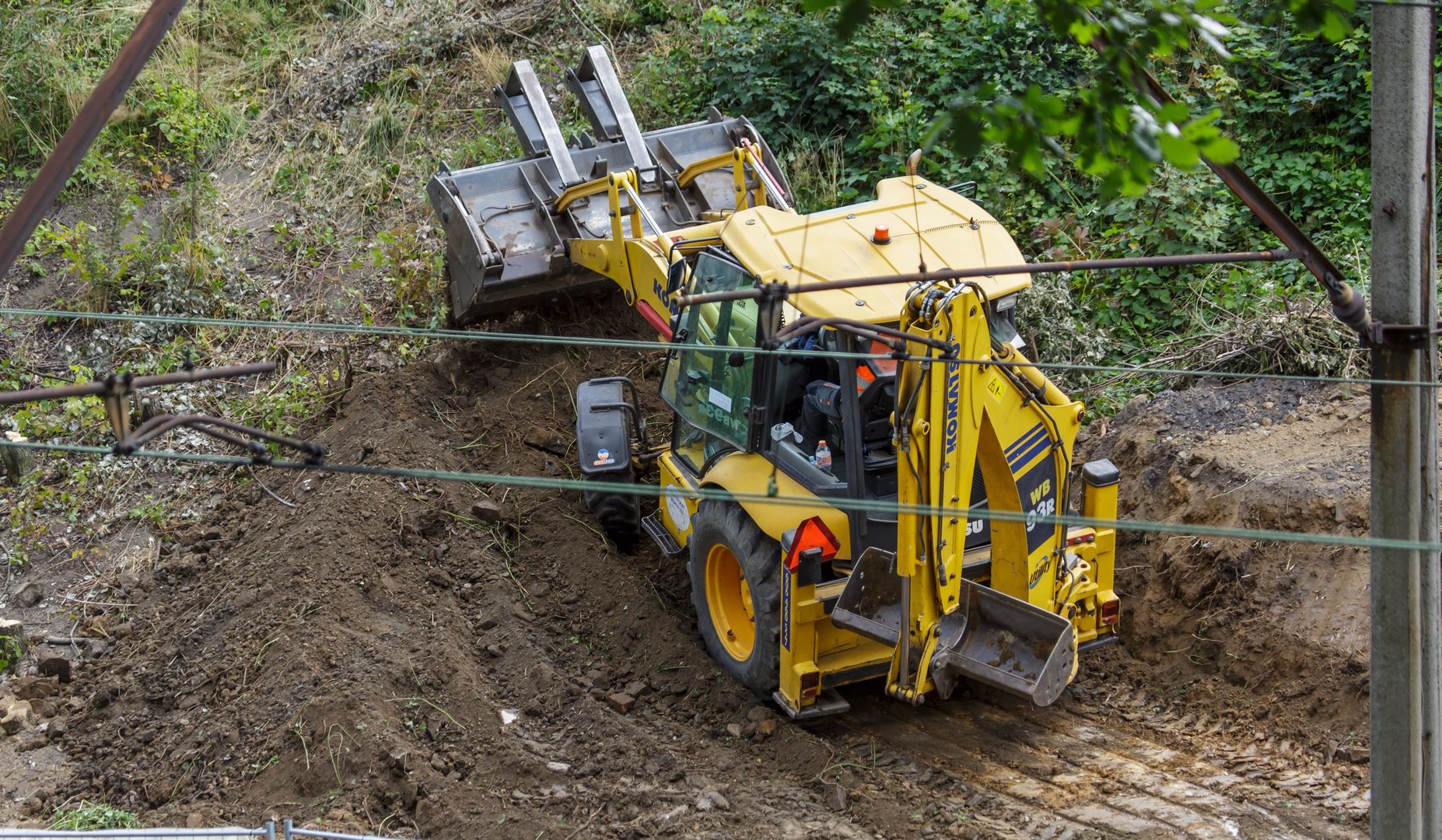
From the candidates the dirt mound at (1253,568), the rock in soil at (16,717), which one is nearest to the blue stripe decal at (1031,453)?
the dirt mound at (1253,568)

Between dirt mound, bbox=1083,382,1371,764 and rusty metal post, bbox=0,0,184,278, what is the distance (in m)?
5.55

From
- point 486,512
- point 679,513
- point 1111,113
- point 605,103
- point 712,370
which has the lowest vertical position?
point 486,512

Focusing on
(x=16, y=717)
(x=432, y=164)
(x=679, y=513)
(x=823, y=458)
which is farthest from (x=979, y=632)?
(x=432, y=164)

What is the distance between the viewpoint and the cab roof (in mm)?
6211

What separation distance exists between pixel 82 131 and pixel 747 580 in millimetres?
3724

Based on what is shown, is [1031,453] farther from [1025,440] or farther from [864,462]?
[864,462]

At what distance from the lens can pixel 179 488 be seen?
9.91m

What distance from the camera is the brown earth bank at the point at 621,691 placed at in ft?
20.3

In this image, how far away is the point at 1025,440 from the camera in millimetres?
6145

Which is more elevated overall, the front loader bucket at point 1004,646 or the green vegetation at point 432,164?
the green vegetation at point 432,164

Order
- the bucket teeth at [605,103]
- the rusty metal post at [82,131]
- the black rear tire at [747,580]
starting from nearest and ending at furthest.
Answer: the rusty metal post at [82,131]
the black rear tire at [747,580]
the bucket teeth at [605,103]

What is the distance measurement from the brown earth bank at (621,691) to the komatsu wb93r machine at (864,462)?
0.46 meters

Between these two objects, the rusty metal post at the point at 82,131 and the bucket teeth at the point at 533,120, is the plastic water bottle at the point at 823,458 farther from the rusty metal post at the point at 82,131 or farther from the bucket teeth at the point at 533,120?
the bucket teeth at the point at 533,120

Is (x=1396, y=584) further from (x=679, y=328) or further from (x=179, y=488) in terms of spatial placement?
(x=179, y=488)
